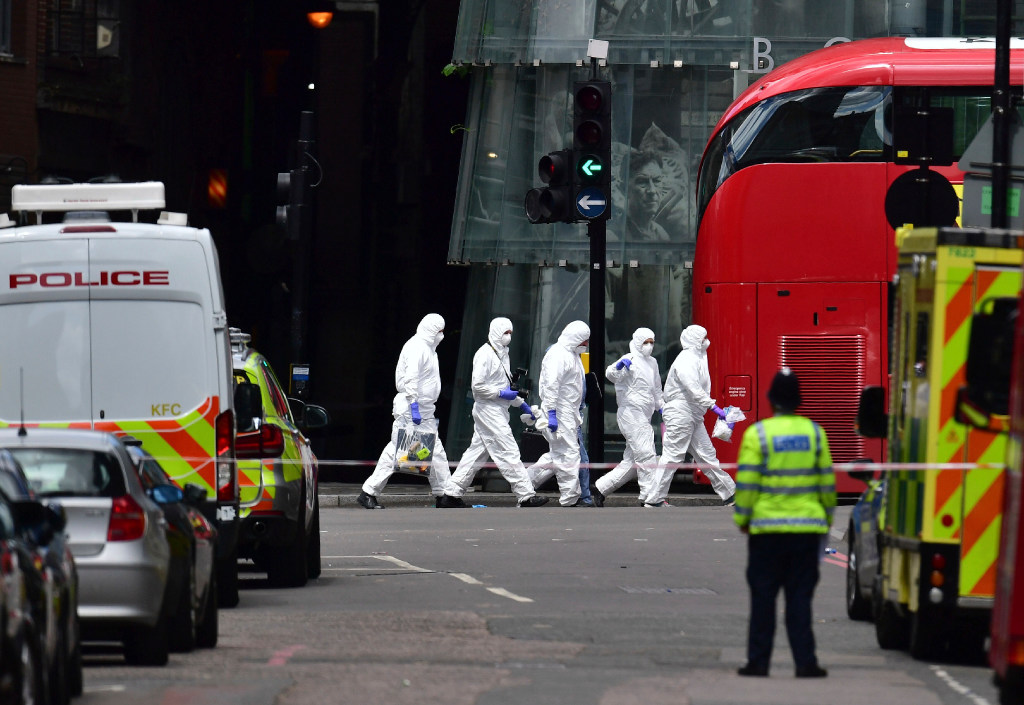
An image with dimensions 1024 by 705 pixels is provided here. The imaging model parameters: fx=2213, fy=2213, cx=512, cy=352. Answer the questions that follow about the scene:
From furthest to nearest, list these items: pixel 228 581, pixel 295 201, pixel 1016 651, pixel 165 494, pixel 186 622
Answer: pixel 295 201 < pixel 228 581 < pixel 186 622 < pixel 165 494 < pixel 1016 651

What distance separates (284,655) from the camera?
36.5 feet

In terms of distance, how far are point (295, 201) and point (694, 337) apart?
4.75 m

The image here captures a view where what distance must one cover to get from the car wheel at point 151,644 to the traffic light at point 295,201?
43.5 feet

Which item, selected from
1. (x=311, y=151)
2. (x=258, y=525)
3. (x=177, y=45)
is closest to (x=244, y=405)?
(x=258, y=525)

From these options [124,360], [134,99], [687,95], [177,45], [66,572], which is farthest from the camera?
[177,45]

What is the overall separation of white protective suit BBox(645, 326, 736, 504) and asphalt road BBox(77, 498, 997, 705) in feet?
19.1

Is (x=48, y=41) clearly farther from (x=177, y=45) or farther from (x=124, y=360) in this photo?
(x=124, y=360)

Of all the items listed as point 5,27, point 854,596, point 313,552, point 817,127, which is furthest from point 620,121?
point 854,596

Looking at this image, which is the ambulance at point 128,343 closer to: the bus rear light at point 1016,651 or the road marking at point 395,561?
the road marking at point 395,561

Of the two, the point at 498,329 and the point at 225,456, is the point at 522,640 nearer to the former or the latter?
the point at 225,456

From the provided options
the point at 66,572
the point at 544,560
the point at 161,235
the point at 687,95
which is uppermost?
the point at 687,95

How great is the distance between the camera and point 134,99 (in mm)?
A: 30484

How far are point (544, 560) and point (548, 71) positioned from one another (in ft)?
37.3

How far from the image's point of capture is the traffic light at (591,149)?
73.1 feet
